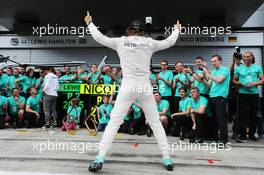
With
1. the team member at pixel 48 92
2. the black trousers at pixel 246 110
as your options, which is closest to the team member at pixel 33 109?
the team member at pixel 48 92

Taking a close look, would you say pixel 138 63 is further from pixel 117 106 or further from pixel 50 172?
pixel 50 172

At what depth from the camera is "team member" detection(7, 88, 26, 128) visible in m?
8.63

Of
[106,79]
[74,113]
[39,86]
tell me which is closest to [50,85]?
[74,113]

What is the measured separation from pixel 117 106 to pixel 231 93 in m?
4.37

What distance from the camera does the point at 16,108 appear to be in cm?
874

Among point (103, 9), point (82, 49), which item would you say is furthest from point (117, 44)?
point (82, 49)

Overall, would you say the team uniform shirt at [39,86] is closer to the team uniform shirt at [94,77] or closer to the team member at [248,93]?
the team uniform shirt at [94,77]

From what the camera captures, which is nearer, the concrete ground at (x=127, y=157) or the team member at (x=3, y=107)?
the concrete ground at (x=127, y=157)

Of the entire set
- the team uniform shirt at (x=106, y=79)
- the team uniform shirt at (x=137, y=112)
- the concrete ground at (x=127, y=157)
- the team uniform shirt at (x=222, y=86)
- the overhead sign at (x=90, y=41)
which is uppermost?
the overhead sign at (x=90, y=41)

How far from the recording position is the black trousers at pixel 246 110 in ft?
19.9

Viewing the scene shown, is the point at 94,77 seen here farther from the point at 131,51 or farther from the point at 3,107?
the point at 131,51

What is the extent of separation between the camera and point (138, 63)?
146 inches

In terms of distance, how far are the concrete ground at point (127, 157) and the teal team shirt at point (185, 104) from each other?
3.66 ft

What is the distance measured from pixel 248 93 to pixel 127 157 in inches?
121
